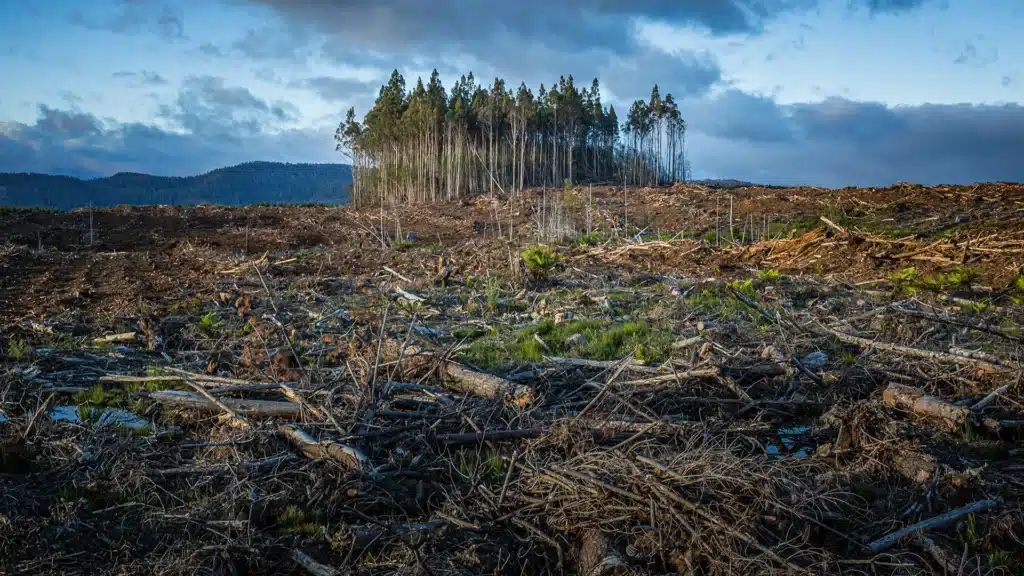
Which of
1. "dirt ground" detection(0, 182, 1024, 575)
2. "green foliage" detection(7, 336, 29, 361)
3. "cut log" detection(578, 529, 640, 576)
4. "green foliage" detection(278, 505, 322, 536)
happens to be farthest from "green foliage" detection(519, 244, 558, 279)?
"cut log" detection(578, 529, 640, 576)

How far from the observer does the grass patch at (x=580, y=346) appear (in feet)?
18.3

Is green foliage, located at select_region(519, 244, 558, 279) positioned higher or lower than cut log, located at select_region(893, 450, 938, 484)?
higher

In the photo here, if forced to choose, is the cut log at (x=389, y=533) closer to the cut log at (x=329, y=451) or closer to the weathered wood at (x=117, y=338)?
Answer: the cut log at (x=329, y=451)

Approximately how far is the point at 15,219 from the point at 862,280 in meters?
24.6

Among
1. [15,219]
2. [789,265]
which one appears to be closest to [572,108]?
[15,219]

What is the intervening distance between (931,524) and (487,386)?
269 centimetres

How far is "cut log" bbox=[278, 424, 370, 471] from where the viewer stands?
3455 millimetres

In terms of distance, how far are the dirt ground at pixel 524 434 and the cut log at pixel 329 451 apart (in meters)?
0.01

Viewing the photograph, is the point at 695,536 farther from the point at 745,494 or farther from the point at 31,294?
the point at 31,294

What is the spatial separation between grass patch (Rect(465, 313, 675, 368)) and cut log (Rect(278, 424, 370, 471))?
6.53 ft

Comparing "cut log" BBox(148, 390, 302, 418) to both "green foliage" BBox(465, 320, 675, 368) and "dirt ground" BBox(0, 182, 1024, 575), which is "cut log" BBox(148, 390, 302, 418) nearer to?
"dirt ground" BBox(0, 182, 1024, 575)

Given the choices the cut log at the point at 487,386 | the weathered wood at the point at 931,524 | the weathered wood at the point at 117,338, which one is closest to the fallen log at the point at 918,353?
the weathered wood at the point at 931,524

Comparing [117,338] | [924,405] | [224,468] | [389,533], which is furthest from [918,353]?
[117,338]

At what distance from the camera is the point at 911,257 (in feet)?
31.9
